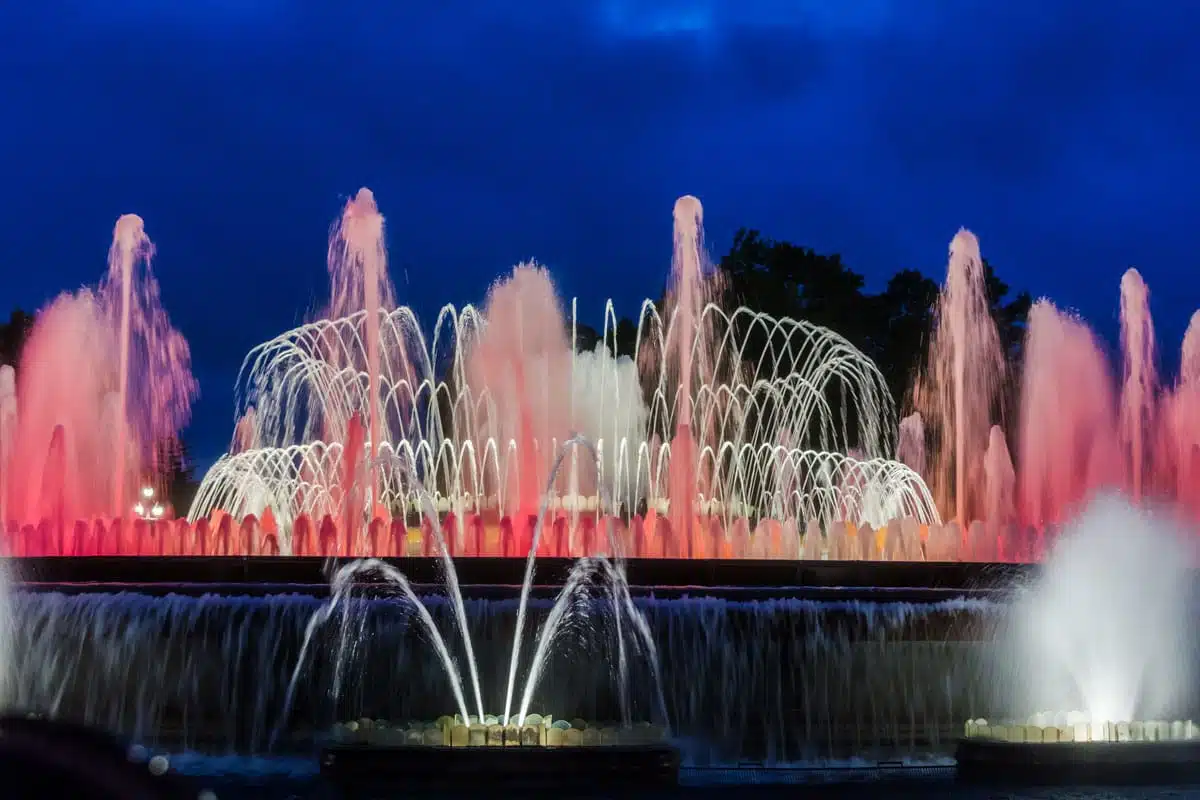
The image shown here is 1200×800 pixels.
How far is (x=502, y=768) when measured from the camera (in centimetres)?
1150

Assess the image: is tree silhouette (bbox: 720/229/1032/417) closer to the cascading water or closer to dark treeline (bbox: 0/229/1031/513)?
dark treeline (bbox: 0/229/1031/513)

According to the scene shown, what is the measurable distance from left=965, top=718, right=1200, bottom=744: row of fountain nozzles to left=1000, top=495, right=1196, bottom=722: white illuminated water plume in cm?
161

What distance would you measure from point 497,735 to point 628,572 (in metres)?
4.70

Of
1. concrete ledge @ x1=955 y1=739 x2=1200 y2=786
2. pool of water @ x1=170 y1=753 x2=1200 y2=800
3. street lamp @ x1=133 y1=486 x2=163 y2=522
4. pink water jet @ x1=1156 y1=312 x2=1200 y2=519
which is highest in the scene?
pink water jet @ x1=1156 y1=312 x2=1200 y2=519

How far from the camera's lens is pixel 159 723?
15141 millimetres

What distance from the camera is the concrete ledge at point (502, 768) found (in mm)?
11492

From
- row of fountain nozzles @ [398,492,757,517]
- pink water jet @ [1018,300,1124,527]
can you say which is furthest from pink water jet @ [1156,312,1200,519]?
row of fountain nozzles @ [398,492,757,517]

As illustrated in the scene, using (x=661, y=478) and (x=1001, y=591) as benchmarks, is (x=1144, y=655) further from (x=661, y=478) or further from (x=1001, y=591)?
(x=661, y=478)

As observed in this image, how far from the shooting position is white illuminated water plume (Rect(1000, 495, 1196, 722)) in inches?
587

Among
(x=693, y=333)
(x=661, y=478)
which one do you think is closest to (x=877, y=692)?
(x=693, y=333)

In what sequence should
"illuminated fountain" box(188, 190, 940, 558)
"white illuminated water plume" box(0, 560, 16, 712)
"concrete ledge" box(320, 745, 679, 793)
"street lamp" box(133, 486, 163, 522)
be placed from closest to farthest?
1. "concrete ledge" box(320, 745, 679, 793)
2. "white illuminated water plume" box(0, 560, 16, 712)
3. "illuminated fountain" box(188, 190, 940, 558)
4. "street lamp" box(133, 486, 163, 522)

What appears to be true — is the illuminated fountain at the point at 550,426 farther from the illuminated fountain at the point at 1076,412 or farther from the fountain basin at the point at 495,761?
the fountain basin at the point at 495,761

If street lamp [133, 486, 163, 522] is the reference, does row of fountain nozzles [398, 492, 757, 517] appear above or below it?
below

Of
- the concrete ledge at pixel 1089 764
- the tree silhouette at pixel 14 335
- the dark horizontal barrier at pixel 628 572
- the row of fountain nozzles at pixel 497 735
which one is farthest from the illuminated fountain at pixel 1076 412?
the tree silhouette at pixel 14 335
